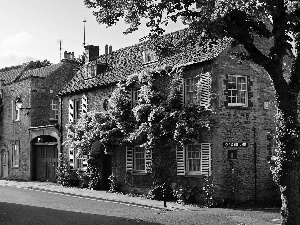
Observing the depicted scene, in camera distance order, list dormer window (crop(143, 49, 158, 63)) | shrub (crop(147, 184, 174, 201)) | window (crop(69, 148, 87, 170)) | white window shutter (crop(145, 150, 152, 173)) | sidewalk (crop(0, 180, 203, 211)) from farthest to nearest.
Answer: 1. window (crop(69, 148, 87, 170))
2. dormer window (crop(143, 49, 158, 63))
3. white window shutter (crop(145, 150, 152, 173))
4. shrub (crop(147, 184, 174, 201))
5. sidewalk (crop(0, 180, 203, 211))

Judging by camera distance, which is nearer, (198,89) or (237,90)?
(198,89)

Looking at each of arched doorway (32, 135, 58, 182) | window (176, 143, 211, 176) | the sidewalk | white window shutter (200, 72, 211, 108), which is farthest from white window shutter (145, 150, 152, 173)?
arched doorway (32, 135, 58, 182)

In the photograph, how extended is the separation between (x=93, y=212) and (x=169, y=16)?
814 centimetres

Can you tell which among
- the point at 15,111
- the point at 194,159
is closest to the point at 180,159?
the point at 194,159

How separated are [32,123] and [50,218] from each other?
22170 millimetres

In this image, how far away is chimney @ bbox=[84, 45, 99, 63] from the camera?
120 ft

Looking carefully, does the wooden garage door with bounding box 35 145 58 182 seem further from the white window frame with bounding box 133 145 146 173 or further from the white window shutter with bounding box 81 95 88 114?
the white window frame with bounding box 133 145 146 173

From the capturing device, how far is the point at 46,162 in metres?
37.7

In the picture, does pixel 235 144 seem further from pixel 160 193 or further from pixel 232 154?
pixel 160 193

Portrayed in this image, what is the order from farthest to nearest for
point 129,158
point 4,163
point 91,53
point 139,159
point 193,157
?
point 4,163 → point 91,53 → point 129,158 → point 139,159 → point 193,157

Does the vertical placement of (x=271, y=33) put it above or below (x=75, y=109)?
above

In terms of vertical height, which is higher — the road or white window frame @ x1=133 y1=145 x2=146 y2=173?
white window frame @ x1=133 y1=145 x2=146 y2=173

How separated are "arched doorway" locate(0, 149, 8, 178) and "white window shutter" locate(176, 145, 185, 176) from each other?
2220cm

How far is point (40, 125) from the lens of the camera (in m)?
39.1
